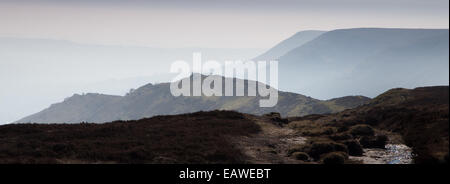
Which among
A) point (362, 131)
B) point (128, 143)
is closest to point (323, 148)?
point (362, 131)

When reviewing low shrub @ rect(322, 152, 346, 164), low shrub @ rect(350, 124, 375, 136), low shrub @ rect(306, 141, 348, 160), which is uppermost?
low shrub @ rect(350, 124, 375, 136)

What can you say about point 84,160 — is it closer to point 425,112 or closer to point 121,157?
point 121,157

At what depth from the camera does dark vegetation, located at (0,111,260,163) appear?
32.2 m

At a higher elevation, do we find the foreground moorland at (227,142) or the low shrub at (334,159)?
the foreground moorland at (227,142)

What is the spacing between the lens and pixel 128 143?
38.0m

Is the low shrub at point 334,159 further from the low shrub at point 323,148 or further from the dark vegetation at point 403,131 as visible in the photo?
the low shrub at point 323,148

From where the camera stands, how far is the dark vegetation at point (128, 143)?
32219 mm

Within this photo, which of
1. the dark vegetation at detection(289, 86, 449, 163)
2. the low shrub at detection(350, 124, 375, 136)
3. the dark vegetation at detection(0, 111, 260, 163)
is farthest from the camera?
the low shrub at detection(350, 124, 375, 136)

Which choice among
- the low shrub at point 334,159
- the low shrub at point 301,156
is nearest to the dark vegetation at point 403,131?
the low shrub at point 301,156

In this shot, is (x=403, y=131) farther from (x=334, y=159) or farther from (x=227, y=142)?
(x=227, y=142)

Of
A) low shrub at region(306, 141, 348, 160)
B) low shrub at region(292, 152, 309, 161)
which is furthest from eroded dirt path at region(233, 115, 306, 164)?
low shrub at region(306, 141, 348, 160)

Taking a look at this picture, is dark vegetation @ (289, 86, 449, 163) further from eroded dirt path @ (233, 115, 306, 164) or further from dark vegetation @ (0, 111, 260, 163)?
dark vegetation @ (0, 111, 260, 163)
